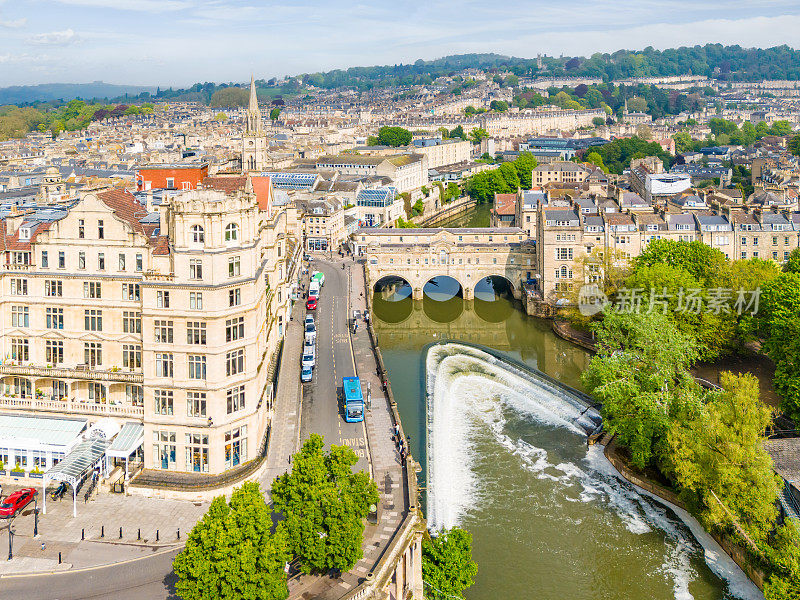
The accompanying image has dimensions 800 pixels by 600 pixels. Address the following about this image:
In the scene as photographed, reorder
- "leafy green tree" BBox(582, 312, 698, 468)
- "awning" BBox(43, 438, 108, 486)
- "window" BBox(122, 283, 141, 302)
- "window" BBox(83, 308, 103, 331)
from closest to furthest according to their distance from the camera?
"awning" BBox(43, 438, 108, 486), "window" BBox(122, 283, 141, 302), "window" BBox(83, 308, 103, 331), "leafy green tree" BBox(582, 312, 698, 468)

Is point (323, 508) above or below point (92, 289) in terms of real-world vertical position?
below

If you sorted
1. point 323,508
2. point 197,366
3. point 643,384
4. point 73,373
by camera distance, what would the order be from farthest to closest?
point 643,384 < point 73,373 < point 197,366 < point 323,508

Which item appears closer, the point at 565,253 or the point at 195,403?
the point at 195,403

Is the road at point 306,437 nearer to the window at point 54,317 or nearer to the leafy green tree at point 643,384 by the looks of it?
the window at point 54,317

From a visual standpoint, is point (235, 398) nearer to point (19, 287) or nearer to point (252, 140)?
point (19, 287)

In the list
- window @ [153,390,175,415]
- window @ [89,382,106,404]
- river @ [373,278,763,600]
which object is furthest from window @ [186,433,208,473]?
river @ [373,278,763,600]

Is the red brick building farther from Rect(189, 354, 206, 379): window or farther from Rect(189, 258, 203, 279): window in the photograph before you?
Rect(189, 354, 206, 379): window

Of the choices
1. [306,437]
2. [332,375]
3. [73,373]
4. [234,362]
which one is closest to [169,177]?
[332,375]
